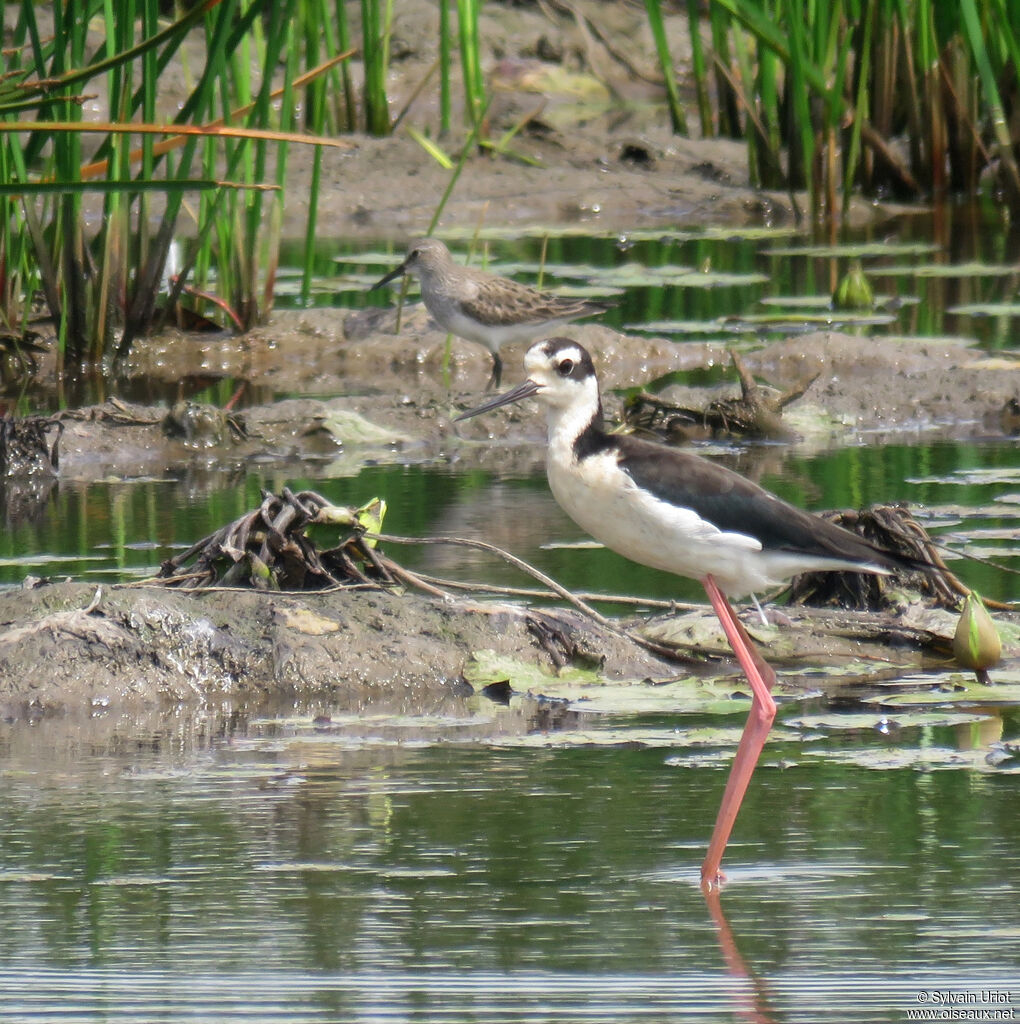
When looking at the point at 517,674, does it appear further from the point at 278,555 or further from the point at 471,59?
the point at 471,59

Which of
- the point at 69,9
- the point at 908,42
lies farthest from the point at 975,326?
the point at 69,9

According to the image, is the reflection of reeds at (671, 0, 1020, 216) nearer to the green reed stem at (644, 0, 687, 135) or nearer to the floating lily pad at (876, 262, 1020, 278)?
the green reed stem at (644, 0, 687, 135)

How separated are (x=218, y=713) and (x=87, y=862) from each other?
3.66 ft

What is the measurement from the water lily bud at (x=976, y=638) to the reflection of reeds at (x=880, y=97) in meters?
6.68

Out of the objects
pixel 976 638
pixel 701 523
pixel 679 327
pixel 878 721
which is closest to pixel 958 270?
pixel 679 327

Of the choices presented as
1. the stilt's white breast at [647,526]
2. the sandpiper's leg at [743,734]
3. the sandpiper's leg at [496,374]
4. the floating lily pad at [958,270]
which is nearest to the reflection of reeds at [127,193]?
the sandpiper's leg at [496,374]

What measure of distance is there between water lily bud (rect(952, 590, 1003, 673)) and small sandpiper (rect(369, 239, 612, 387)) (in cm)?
521

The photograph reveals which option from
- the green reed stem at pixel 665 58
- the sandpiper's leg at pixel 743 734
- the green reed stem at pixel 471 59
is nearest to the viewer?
the sandpiper's leg at pixel 743 734

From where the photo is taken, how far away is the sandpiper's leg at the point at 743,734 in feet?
11.9

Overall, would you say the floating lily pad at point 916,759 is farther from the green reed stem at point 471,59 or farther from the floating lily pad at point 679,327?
the green reed stem at point 471,59

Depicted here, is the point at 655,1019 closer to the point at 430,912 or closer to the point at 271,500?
the point at 430,912

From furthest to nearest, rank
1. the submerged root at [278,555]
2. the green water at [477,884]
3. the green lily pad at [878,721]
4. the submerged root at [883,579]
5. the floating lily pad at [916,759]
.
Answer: the submerged root at [883,579], the submerged root at [278,555], the green lily pad at [878,721], the floating lily pad at [916,759], the green water at [477,884]

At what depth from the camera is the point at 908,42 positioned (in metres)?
13.2

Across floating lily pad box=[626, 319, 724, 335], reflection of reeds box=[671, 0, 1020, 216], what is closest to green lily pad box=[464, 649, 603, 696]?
floating lily pad box=[626, 319, 724, 335]
